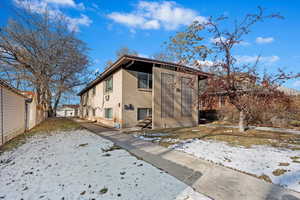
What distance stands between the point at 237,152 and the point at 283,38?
26.8 ft

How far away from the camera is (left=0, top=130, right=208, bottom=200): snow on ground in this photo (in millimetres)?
2596

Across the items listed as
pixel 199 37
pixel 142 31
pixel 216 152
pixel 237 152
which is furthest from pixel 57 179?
pixel 142 31

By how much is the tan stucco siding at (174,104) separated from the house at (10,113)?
7813 millimetres

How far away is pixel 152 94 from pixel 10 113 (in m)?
8.04

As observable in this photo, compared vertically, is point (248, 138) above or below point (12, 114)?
below

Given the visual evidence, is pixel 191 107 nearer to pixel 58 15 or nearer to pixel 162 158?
pixel 162 158

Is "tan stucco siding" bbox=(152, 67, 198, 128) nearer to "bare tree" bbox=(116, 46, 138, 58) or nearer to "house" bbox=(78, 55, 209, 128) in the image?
"house" bbox=(78, 55, 209, 128)

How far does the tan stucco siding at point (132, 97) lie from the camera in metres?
10.2

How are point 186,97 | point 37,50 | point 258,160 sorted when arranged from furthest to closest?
1. point 37,50
2. point 186,97
3. point 258,160

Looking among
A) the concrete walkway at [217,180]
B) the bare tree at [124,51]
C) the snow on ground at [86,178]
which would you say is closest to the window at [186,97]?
the concrete walkway at [217,180]

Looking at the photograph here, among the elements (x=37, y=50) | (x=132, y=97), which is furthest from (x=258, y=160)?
(x=37, y=50)

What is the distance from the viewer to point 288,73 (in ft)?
20.5

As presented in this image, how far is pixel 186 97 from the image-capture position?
38.4ft

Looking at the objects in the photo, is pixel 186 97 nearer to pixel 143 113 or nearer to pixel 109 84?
pixel 143 113
